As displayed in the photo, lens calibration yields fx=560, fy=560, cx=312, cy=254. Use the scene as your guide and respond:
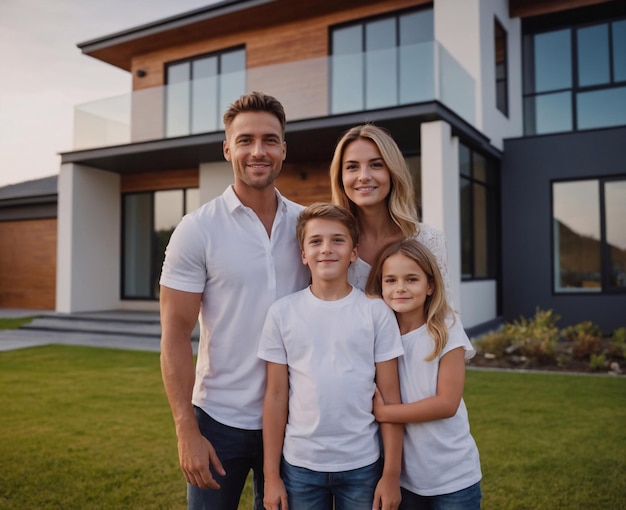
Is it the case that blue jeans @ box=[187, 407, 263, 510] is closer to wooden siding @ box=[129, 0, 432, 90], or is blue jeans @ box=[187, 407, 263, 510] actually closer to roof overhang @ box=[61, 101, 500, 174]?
roof overhang @ box=[61, 101, 500, 174]

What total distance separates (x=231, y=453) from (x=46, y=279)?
1574 centimetres

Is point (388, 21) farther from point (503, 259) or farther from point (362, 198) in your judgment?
point (362, 198)

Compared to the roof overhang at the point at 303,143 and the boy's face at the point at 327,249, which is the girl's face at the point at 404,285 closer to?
the boy's face at the point at 327,249

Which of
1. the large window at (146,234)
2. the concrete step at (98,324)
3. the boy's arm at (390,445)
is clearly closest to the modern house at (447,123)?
the large window at (146,234)

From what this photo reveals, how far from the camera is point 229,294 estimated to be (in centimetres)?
198

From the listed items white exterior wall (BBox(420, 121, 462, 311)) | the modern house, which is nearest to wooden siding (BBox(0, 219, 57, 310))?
the modern house

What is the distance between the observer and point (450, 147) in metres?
9.34

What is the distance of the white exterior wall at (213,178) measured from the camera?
12.7m

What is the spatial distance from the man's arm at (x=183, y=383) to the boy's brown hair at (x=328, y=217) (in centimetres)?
44

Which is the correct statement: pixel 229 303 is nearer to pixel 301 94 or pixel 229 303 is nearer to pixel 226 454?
pixel 226 454

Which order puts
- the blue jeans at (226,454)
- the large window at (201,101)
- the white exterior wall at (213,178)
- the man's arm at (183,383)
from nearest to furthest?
1. the man's arm at (183,383)
2. the blue jeans at (226,454)
3. the large window at (201,101)
4. the white exterior wall at (213,178)

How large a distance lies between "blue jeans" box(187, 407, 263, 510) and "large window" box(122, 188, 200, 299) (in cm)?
1216

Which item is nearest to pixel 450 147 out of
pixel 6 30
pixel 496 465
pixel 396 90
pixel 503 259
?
pixel 396 90

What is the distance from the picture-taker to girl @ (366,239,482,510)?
1.86 meters
